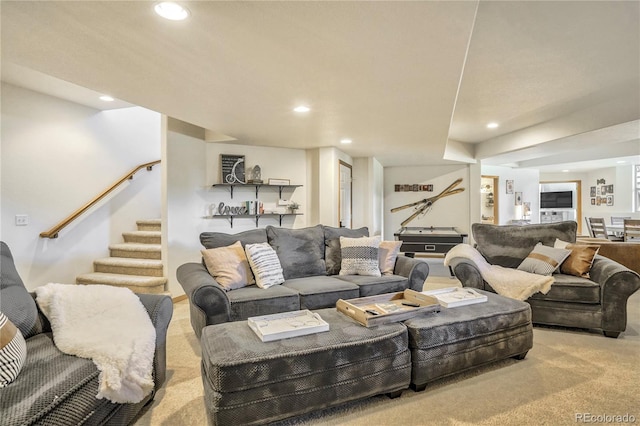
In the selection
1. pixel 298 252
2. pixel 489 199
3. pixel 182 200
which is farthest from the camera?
pixel 489 199

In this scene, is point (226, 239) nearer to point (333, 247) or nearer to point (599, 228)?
point (333, 247)

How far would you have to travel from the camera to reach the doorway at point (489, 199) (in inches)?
345

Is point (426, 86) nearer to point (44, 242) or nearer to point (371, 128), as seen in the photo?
point (371, 128)

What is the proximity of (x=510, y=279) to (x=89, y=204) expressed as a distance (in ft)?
15.8

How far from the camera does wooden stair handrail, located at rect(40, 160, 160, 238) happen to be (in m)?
3.76

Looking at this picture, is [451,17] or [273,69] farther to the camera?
[273,69]

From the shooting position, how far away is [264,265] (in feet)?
10.3

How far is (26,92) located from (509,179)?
9740 millimetres

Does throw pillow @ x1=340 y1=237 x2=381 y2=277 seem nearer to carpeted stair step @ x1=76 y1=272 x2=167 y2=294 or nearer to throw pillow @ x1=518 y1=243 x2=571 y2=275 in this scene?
throw pillow @ x1=518 y1=243 x2=571 y2=275

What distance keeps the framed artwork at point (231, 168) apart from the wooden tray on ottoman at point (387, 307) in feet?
9.99

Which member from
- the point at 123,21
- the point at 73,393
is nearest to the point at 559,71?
the point at 123,21

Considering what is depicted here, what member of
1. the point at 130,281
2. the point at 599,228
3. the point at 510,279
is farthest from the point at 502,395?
the point at 599,228

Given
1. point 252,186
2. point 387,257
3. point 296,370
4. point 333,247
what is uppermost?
point 252,186

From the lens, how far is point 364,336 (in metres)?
1.93
